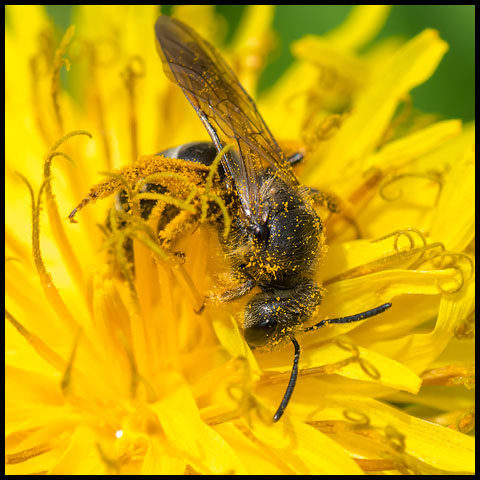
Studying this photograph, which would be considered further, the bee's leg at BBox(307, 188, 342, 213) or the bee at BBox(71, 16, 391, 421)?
the bee's leg at BBox(307, 188, 342, 213)

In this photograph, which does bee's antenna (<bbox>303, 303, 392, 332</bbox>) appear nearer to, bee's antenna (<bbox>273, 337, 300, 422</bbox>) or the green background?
bee's antenna (<bbox>273, 337, 300, 422</bbox>)

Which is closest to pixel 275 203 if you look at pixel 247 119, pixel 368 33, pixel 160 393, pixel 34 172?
pixel 247 119

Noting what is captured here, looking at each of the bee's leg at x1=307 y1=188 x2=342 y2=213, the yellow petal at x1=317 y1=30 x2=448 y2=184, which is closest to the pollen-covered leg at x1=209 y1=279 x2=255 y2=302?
the bee's leg at x1=307 y1=188 x2=342 y2=213

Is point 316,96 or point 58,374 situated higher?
point 316,96

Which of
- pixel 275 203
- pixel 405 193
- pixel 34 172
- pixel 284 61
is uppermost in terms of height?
pixel 284 61

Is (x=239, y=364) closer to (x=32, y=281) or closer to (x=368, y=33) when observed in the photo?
(x=32, y=281)

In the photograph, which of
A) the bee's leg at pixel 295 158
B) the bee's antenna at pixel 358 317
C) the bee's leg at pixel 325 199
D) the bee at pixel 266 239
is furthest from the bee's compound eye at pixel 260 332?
the bee's leg at pixel 295 158
